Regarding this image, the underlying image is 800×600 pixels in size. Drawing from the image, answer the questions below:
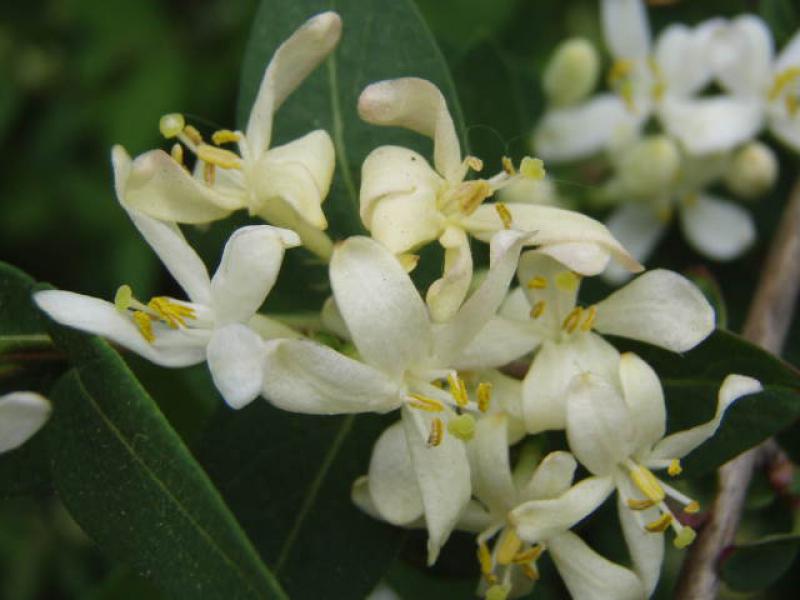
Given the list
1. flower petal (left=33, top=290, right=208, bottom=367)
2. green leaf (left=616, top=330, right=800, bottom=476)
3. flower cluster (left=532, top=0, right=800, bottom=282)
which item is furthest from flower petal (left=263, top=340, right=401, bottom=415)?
flower cluster (left=532, top=0, right=800, bottom=282)

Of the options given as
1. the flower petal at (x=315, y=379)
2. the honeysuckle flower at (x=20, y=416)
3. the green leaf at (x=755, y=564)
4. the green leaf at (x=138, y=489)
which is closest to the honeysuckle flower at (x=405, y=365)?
the flower petal at (x=315, y=379)

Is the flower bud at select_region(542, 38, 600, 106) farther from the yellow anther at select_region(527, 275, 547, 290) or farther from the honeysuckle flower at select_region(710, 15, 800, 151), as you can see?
the yellow anther at select_region(527, 275, 547, 290)

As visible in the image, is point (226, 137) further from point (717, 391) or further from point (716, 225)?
point (716, 225)

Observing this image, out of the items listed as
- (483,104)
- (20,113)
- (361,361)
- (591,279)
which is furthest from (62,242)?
(361,361)

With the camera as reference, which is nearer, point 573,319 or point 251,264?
point 251,264

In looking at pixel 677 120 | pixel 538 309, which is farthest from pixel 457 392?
pixel 677 120

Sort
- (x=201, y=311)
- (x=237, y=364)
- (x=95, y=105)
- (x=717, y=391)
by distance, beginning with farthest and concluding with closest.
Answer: (x=95, y=105) < (x=717, y=391) < (x=201, y=311) < (x=237, y=364)

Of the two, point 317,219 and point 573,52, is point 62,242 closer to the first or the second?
point 573,52
